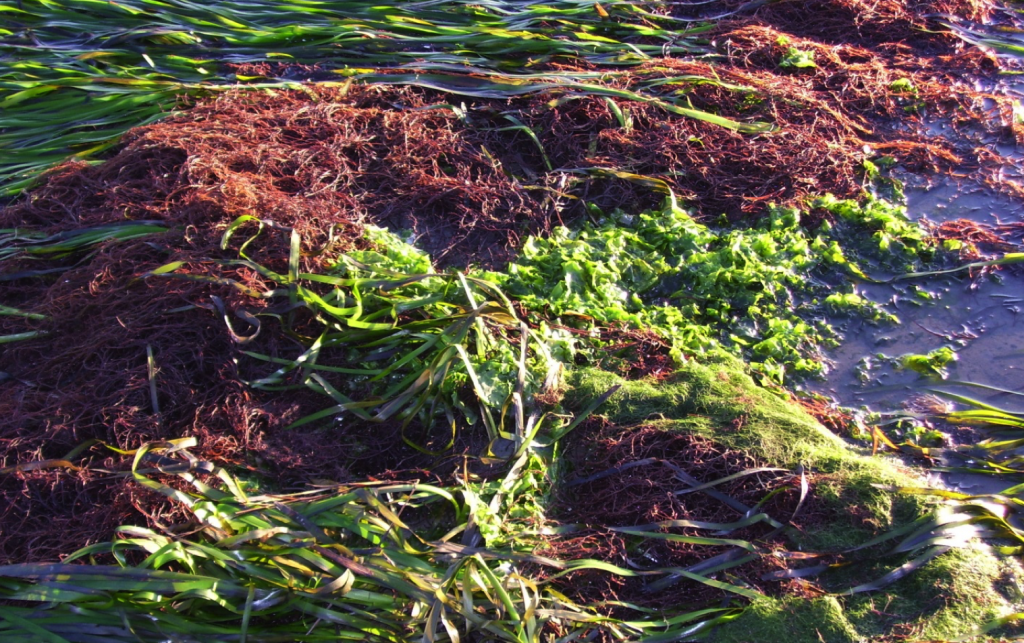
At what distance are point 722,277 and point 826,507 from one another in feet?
3.19

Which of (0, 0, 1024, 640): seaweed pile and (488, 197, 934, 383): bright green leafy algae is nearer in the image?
(0, 0, 1024, 640): seaweed pile

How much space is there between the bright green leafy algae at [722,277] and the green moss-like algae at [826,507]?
21cm

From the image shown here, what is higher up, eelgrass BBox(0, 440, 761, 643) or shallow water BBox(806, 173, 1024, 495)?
shallow water BBox(806, 173, 1024, 495)

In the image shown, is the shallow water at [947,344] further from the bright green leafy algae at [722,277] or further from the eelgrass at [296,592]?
the eelgrass at [296,592]

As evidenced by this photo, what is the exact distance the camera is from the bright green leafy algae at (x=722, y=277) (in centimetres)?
254

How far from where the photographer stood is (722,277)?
2.70 meters

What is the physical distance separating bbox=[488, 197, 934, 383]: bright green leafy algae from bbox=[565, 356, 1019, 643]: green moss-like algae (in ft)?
0.70

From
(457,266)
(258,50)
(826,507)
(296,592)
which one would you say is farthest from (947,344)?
(258,50)

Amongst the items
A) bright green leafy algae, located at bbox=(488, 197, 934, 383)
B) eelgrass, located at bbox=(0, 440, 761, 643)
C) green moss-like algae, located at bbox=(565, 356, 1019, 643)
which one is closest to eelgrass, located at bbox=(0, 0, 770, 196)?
bright green leafy algae, located at bbox=(488, 197, 934, 383)

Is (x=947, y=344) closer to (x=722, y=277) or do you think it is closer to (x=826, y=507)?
(x=722, y=277)

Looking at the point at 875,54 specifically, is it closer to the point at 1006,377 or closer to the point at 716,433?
the point at 1006,377

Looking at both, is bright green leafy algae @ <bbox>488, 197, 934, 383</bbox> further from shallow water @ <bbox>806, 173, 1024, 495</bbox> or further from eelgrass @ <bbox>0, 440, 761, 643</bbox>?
eelgrass @ <bbox>0, 440, 761, 643</bbox>

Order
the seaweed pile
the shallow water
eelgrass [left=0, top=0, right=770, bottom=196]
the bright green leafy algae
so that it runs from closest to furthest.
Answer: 1. the seaweed pile
2. the shallow water
3. the bright green leafy algae
4. eelgrass [left=0, top=0, right=770, bottom=196]

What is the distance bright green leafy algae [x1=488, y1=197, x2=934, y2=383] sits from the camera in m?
2.54
